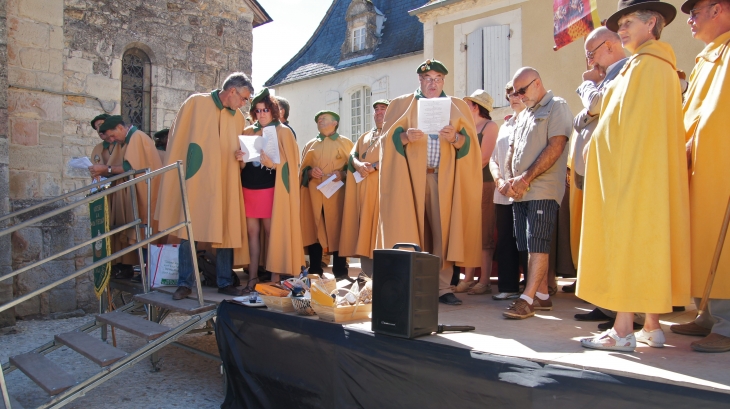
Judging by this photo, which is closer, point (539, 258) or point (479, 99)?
point (539, 258)

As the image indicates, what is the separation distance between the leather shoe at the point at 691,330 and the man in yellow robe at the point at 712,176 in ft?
1.06

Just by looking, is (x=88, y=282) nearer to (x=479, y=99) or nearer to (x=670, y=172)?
(x=479, y=99)

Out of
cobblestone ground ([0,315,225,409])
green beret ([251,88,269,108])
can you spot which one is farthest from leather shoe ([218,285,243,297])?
green beret ([251,88,269,108])

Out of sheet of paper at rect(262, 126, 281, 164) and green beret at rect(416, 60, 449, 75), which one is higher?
green beret at rect(416, 60, 449, 75)

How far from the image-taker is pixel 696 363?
274 cm

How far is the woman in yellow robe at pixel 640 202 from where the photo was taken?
287cm

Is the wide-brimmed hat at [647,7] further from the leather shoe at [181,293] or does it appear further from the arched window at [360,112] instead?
the arched window at [360,112]

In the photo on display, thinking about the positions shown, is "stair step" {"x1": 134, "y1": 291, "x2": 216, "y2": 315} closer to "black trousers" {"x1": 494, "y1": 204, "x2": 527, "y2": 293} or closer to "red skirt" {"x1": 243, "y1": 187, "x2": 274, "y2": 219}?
"red skirt" {"x1": 243, "y1": 187, "x2": 274, "y2": 219}

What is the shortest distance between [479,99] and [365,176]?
136cm

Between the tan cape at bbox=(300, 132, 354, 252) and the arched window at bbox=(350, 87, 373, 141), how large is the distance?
12.3 meters

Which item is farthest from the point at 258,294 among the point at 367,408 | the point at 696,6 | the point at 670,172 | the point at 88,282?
the point at 88,282

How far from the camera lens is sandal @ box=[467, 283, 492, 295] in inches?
207

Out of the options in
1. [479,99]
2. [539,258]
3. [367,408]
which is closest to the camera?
[367,408]

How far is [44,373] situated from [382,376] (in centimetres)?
234
